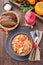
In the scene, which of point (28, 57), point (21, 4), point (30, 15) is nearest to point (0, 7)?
point (21, 4)

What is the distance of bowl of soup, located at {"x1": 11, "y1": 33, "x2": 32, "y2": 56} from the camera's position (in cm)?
138

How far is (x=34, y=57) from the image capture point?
1.38 meters

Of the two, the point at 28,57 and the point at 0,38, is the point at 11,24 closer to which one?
the point at 0,38

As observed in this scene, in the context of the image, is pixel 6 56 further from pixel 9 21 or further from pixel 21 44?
pixel 9 21

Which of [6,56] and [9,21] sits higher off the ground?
[9,21]

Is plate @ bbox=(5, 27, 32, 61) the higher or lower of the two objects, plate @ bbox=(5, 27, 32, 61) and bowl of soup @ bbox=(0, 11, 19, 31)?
the lower

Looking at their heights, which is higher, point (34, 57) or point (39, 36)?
point (39, 36)

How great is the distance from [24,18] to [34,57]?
29 cm

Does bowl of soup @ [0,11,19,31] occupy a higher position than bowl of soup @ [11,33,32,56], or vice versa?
bowl of soup @ [0,11,19,31]

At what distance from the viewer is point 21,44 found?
4.59 ft

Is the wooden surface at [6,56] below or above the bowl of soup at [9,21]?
below

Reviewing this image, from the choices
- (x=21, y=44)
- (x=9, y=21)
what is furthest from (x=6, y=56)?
(x=9, y=21)

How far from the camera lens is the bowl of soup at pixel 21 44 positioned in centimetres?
138

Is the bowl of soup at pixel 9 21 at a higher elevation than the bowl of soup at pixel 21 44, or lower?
higher
